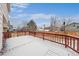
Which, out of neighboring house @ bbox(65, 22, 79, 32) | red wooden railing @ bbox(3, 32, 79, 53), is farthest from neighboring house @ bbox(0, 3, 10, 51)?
neighboring house @ bbox(65, 22, 79, 32)

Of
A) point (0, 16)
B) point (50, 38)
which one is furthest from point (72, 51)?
point (0, 16)

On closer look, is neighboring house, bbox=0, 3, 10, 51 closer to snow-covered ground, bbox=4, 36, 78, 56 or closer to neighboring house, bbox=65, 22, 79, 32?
snow-covered ground, bbox=4, 36, 78, 56

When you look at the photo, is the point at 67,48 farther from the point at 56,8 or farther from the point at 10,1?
the point at 10,1

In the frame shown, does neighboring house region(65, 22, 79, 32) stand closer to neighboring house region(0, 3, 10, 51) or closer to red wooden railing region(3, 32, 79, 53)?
red wooden railing region(3, 32, 79, 53)

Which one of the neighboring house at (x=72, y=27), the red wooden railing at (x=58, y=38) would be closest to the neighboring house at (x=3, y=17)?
the red wooden railing at (x=58, y=38)

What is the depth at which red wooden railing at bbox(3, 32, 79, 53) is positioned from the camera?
262 centimetres

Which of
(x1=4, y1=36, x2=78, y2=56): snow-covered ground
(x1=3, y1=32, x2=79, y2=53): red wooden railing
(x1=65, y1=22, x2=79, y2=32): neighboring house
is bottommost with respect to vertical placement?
(x1=4, y1=36, x2=78, y2=56): snow-covered ground

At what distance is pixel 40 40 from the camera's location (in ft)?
9.06

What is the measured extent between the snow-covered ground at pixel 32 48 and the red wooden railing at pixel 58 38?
6 centimetres

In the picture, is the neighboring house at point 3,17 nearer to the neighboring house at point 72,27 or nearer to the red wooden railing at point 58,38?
the red wooden railing at point 58,38

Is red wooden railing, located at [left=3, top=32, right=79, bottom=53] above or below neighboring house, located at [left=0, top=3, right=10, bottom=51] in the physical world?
below

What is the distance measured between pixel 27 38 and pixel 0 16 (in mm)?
492

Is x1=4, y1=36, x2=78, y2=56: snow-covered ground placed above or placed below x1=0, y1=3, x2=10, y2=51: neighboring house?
below

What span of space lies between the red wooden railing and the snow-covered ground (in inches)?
2.2
